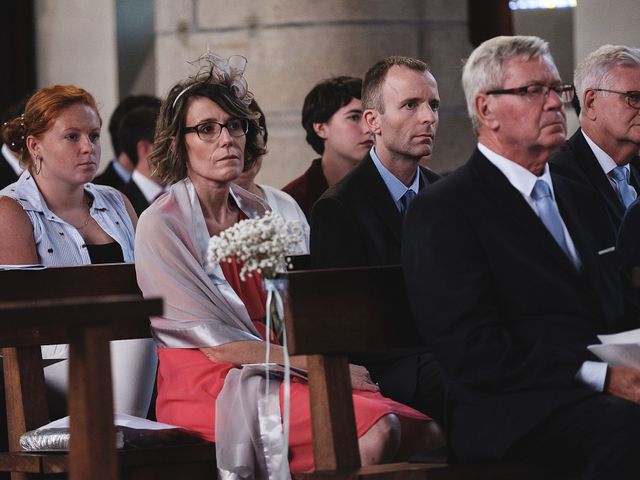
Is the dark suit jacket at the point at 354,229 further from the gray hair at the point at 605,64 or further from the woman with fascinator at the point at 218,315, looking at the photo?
the gray hair at the point at 605,64

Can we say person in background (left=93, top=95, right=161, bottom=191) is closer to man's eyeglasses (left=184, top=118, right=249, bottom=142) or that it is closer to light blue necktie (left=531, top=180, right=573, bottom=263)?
man's eyeglasses (left=184, top=118, right=249, bottom=142)

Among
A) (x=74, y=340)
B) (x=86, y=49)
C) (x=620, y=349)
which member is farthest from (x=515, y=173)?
(x=86, y=49)

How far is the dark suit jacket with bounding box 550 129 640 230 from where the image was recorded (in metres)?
5.72

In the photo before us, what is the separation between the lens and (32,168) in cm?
635

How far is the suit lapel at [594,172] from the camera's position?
5762mm

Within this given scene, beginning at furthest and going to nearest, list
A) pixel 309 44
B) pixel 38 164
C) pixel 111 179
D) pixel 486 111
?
pixel 111 179 < pixel 309 44 < pixel 38 164 < pixel 486 111

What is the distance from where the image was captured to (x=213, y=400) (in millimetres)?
4797

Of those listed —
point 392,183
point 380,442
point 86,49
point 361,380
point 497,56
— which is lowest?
point 380,442

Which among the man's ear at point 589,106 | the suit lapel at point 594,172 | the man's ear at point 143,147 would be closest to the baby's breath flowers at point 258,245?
the suit lapel at point 594,172

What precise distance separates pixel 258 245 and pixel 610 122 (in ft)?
7.37

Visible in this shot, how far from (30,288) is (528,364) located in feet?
6.16

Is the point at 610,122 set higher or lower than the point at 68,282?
higher

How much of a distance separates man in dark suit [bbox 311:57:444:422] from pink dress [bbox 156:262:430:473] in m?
0.20

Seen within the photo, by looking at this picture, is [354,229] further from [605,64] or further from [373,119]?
[605,64]
